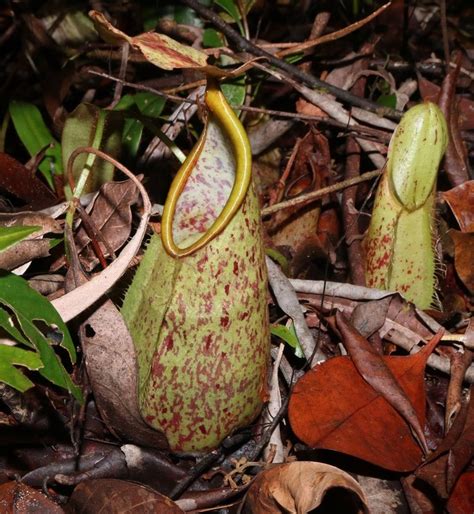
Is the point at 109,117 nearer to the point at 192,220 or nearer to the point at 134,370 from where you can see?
the point at 192,220

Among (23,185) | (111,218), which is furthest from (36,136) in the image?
(111,218)

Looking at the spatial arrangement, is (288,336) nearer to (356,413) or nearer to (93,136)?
(356,413)

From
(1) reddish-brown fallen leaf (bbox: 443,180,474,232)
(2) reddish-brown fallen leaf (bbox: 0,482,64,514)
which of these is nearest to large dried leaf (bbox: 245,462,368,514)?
(2) reddish-brown fallen leaf (bbox: 0,482,64,514)

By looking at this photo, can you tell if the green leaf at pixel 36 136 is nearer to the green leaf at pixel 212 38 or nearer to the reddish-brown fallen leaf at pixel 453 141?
the green leaf at pixel 212 38

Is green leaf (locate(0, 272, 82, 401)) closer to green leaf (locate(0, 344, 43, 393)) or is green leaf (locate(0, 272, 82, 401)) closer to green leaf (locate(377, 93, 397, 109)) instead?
green leaf (locate(0, 344, 43, 393))

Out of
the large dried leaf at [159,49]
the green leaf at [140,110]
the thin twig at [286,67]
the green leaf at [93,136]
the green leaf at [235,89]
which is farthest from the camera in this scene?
the green leaf at [235,89]

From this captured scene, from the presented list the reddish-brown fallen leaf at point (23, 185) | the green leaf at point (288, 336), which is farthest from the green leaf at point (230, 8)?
the green leaf at point (288, 336)

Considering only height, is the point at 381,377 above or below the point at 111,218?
below

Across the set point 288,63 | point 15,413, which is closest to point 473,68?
point 288,63
